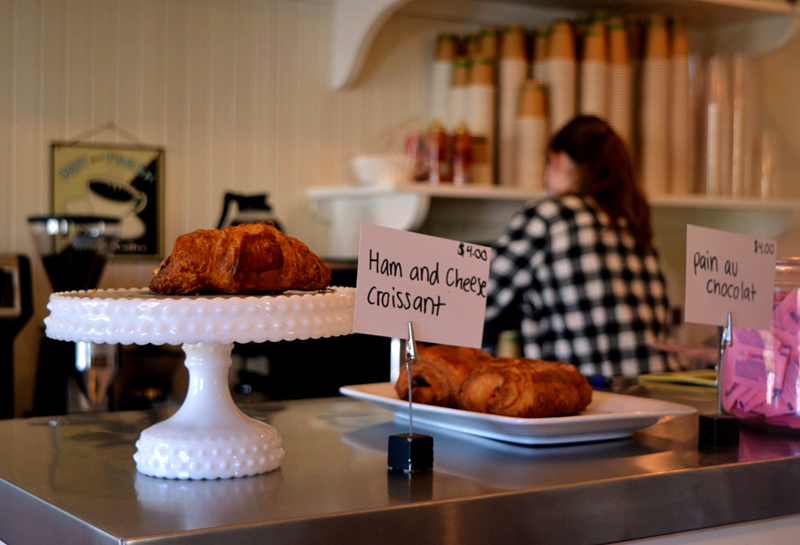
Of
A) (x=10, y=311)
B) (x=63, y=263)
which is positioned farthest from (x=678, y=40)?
(x=10, y=311)

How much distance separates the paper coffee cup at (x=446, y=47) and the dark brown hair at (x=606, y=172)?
44cm

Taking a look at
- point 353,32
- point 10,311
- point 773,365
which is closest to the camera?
point 773,365

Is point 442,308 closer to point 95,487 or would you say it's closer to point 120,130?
point 95,487

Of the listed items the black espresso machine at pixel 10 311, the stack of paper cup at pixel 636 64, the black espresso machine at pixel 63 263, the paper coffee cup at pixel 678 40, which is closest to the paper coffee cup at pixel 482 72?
the stack of paper cup at pixel 636 64

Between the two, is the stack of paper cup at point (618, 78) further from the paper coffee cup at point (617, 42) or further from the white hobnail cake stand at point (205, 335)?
the white hobnail cake stand at point (205, 335)

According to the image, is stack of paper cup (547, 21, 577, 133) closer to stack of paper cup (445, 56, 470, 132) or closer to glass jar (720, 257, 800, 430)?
stack of paper cup (445, 56, 470, 132)

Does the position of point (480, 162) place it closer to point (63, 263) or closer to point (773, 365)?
point (63, 263)

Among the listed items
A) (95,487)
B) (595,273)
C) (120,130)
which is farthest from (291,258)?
(120,130)

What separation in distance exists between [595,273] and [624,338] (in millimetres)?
156

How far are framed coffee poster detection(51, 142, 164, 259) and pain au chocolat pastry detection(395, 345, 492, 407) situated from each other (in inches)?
48.7

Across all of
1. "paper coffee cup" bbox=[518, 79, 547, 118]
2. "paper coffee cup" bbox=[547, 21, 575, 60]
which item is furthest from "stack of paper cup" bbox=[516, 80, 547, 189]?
"paper coffee cup" bbox=[547, 21, 575, 60]

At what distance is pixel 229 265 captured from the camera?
75cm

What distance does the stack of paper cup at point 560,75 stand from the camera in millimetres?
2346

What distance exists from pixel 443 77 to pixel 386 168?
1.44 ft
